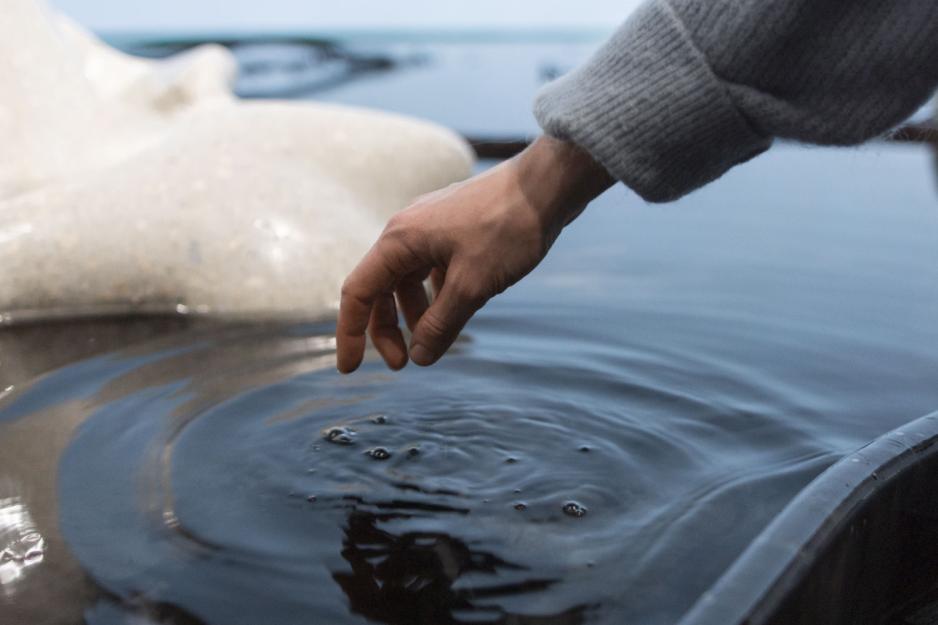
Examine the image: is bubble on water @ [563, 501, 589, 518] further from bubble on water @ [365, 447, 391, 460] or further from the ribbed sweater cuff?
the ribbed sweater cuff

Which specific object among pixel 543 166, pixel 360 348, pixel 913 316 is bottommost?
pixel 913 316

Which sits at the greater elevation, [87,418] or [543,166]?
[543,166]

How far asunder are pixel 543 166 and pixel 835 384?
1155 millimetres

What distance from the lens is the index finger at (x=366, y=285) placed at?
1.19 metres

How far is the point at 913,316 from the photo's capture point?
2.46 metres

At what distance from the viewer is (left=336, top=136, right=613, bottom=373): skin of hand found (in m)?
1.12

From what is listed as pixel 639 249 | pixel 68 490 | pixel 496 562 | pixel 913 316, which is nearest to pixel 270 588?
pixel 496 562

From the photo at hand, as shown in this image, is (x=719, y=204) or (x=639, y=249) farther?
(x=719, y=204)

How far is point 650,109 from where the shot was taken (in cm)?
105

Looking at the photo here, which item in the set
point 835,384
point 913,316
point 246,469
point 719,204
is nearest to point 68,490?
point 246,469

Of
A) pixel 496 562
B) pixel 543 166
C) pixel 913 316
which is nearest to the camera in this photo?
pixel 543 166

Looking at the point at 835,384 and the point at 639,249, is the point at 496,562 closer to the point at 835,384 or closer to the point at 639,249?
the point at 835,384

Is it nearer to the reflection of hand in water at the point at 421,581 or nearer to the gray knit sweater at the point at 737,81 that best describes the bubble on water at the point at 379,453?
the reflection of hand in water at the point at 421,581

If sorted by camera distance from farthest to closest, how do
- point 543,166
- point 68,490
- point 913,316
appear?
point 913,316 < point 68,490 < point 543,166
